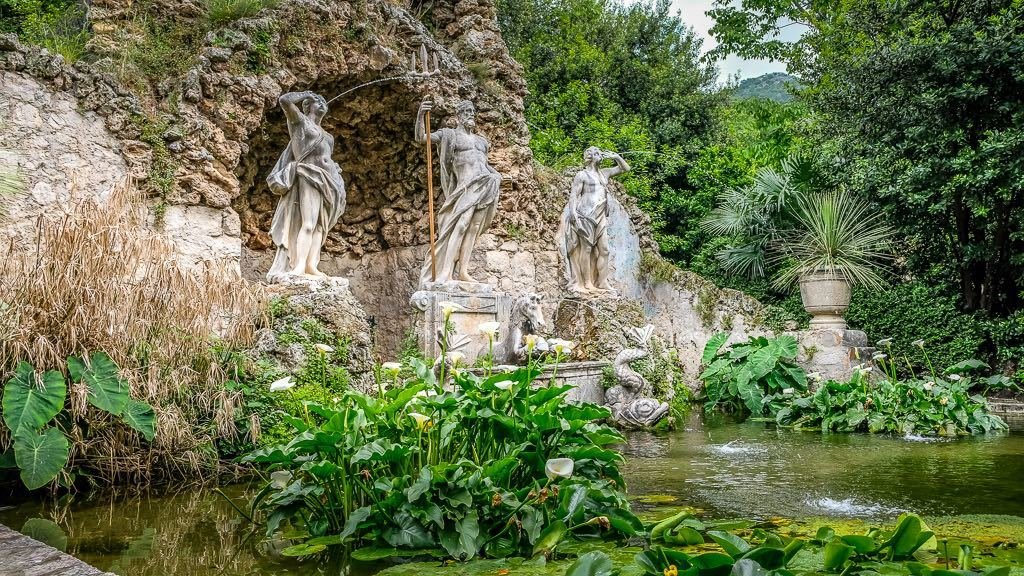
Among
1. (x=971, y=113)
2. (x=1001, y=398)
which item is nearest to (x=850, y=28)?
(x=971, y=113)

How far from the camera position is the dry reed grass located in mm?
3967

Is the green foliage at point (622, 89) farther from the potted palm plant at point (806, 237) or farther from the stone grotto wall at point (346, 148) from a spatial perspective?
the stone grotto wall at point (346, 148)

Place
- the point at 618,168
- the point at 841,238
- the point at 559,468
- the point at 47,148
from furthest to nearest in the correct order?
the point at 841,238, the point at 618,168, the point at 47,148, the point at 559,468

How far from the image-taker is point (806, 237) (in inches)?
438

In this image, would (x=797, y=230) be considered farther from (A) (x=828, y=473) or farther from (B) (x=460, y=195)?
(A) (x=828, y=473)

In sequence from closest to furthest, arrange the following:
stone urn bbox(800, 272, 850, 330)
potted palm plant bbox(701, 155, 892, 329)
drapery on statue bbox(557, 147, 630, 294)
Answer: drapery on statue bbox(557, 147, 630, 294) → stone urn bbox(800, 272, 850, 330) → potted palm plant bbox(701, 155, 892, 329)

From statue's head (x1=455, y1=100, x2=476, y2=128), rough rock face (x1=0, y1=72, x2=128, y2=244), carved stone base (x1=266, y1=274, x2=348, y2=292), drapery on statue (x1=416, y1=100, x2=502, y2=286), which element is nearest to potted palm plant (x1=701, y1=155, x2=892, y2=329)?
drapery on statue (x1=416, y1=100, x2=502, y2=286)

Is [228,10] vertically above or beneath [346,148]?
above

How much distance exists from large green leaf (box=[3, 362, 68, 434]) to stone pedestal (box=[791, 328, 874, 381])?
28.2 feet

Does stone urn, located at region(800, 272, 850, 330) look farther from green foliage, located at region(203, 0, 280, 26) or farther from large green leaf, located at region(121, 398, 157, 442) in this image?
large green leaf, located at region(121, 398, 157, 442)

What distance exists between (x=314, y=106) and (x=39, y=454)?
4346 mm

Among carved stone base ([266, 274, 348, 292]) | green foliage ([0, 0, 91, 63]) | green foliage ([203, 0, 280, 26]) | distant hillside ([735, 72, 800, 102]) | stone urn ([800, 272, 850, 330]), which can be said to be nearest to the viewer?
carved stone base ([266, 274, 348, 292])

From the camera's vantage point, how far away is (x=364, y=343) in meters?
6.21

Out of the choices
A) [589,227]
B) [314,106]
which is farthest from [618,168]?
[314,106]
